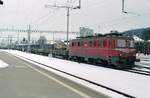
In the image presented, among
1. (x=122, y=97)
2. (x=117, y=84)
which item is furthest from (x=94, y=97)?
(x=117, y=84)

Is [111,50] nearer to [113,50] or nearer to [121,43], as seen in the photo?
[113,50]

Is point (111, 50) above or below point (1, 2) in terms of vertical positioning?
below

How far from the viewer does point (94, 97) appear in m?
14.2

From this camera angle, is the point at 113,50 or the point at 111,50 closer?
the point at 113,50

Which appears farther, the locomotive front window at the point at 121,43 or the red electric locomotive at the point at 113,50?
the locomotive front window at the point at 121,43

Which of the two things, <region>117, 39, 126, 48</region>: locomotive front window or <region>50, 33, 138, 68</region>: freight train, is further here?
<region>117, 39, 126, 48</region>: locomotive front window

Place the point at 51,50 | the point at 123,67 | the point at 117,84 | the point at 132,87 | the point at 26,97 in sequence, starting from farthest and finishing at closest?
the point at 51,50, the point at 123,67, the point at 117,84, the point at 132,87, the point at 26,97

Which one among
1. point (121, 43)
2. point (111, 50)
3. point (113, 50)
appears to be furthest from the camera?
point (121, 43)

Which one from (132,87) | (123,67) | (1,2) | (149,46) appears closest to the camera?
(132,87)

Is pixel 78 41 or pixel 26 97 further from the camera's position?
pixel 78 41

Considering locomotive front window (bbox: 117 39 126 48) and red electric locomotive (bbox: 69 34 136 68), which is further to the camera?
locomotive front window (bbox: 117 39 126 48)

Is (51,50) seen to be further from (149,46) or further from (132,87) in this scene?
(132,87)

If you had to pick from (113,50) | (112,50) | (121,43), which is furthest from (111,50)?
(121,43)

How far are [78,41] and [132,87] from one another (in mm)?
33268
